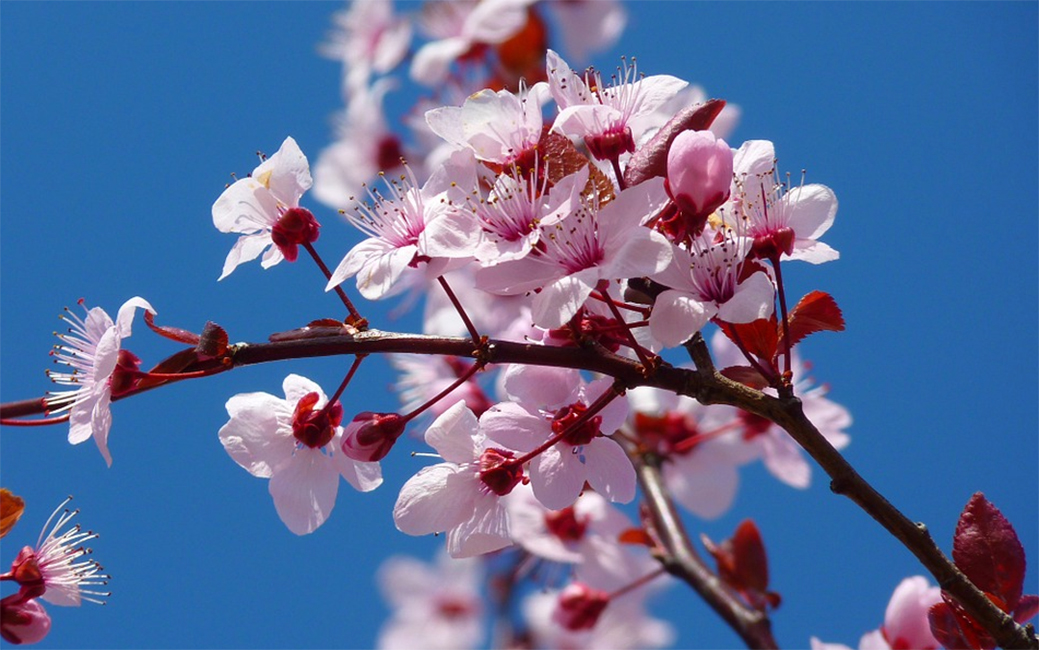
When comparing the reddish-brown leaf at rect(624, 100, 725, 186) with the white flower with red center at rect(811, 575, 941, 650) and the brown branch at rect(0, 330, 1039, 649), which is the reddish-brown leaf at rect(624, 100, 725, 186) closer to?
the brown branch at rect(0, 330, 1039, 649)

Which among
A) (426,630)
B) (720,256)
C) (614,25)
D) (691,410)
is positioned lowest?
(720,256)

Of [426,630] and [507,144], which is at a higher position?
[426,630]

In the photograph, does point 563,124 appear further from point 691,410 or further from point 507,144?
point 691,410

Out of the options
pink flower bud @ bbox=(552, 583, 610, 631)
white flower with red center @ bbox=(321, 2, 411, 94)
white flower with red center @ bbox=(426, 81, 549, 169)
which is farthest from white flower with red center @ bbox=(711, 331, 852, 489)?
white flower with red center @ bbox=(321, 2, 411, 94)

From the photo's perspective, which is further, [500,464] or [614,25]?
[614,25]

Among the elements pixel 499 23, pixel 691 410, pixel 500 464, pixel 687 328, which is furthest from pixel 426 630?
pixel 687 328

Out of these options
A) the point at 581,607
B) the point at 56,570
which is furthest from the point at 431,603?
the point at 56,570
